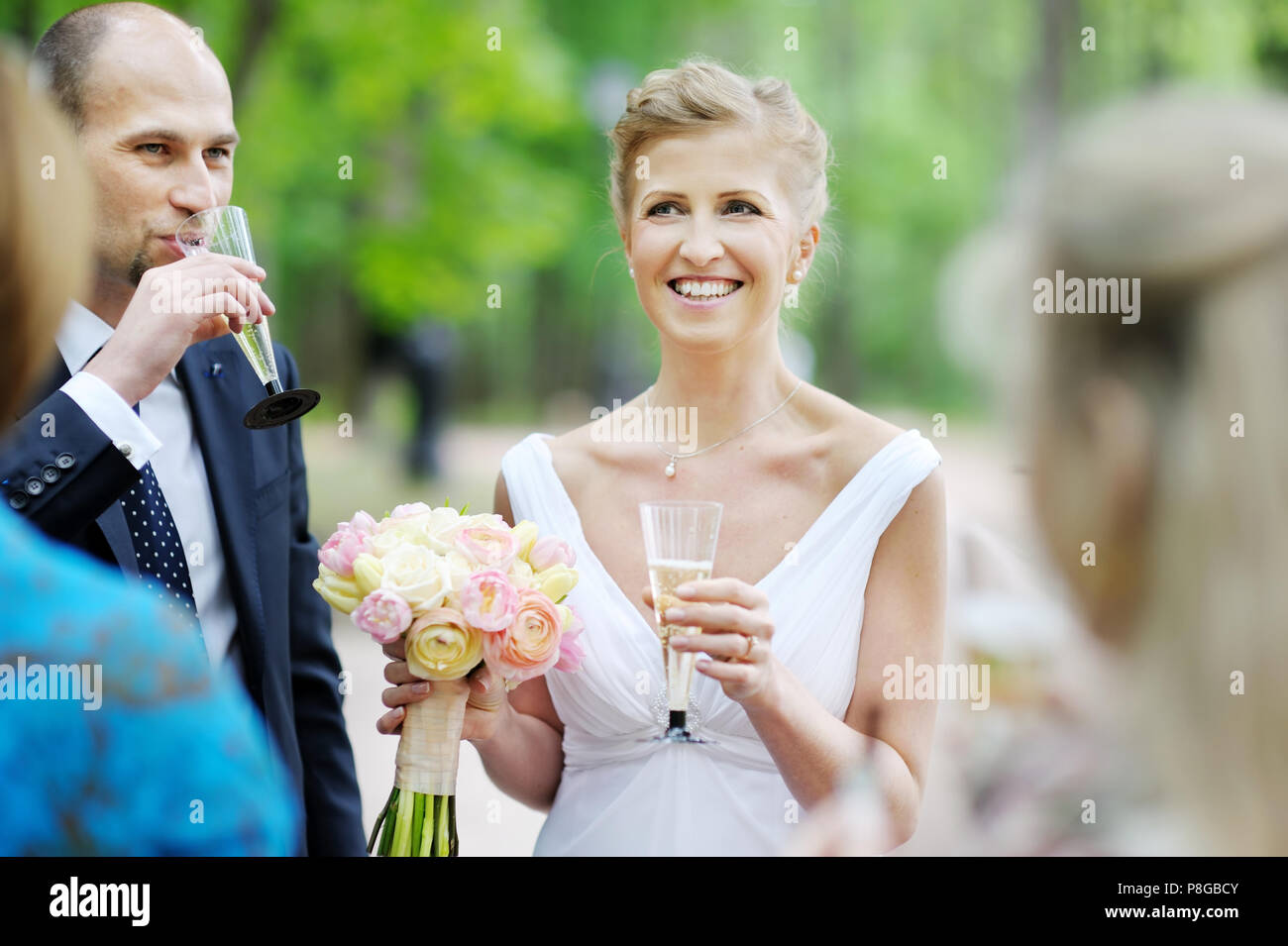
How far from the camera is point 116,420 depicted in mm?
2279

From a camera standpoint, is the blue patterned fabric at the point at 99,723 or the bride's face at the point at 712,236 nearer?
the blue patterned fabric at the point at 99,723

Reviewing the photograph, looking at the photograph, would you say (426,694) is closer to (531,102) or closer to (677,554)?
(677,554)

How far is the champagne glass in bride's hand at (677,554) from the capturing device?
7.05 ft

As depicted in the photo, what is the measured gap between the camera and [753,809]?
2717mm

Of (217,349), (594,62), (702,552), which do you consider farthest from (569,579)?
(594,62)

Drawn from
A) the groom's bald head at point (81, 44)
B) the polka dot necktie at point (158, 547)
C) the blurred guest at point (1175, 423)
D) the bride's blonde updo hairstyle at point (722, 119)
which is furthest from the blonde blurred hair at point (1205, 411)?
the groom's bald head at point (81, 44)

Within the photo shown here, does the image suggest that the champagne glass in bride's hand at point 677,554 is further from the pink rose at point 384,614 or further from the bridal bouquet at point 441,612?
the pink rose at point 384,614

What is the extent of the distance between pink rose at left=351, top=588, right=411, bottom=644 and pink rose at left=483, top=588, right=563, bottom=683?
15cm

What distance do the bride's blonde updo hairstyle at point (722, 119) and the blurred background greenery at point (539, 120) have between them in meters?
0.22

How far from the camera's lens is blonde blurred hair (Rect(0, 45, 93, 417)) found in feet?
4.00

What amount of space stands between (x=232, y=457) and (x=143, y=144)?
717 mm
